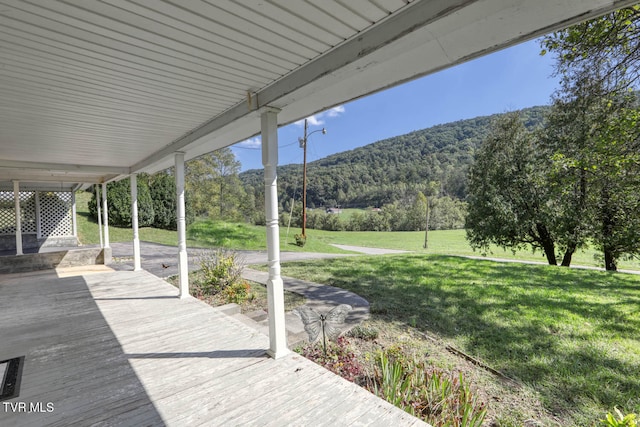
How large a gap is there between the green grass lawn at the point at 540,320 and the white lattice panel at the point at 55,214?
979 cm

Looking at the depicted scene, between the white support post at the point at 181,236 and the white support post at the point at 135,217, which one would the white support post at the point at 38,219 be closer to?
the white support post at the point at 135,217

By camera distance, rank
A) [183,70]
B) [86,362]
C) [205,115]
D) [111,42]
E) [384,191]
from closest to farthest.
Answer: [111,42] → [183,70] → [86,362] → [205,115] → [384,191]

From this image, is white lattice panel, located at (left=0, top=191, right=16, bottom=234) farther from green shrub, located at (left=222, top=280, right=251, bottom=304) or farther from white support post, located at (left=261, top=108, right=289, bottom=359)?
white support post, located at (left=261, top=108, right=289, bottom=359)

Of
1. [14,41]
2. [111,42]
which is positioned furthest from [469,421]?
[14,41]

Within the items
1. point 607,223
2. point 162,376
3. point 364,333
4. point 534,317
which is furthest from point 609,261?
point 162,376

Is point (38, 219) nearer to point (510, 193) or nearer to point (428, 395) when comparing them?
point (428, 395)

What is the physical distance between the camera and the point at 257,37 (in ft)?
5.25

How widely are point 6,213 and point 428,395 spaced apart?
1361 cm

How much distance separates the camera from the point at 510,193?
9.65m

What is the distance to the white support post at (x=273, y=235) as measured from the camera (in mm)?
2504

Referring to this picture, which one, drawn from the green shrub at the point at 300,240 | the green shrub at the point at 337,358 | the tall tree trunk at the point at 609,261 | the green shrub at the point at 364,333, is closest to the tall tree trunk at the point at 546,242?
the tall tree trunk at the point at 609,261

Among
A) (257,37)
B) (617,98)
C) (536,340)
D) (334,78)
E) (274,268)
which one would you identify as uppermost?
(617,98)

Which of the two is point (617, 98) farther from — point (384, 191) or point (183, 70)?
point (384, 191)

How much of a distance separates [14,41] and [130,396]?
235 cm
